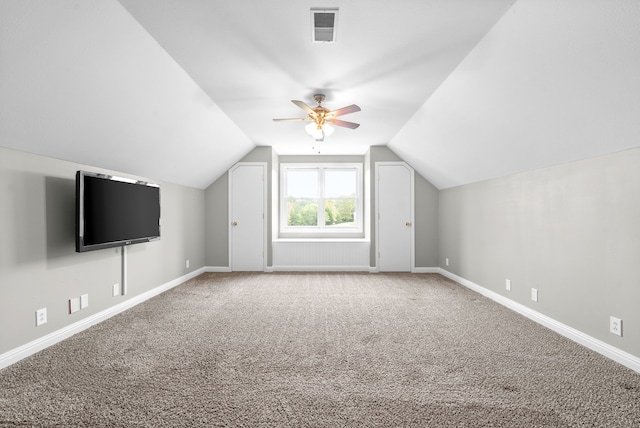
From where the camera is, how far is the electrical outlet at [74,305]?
116 inches

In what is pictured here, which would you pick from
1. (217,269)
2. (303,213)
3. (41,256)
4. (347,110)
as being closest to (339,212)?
(303,213)

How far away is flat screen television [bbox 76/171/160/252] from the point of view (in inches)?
112

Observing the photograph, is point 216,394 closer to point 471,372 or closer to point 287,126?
point 471,372

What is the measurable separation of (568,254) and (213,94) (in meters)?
3.91

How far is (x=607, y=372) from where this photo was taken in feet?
→ 7.40

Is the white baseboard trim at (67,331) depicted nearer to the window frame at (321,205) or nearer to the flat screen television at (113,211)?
the flat screen television at (113,211)

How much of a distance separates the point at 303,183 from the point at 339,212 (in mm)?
994

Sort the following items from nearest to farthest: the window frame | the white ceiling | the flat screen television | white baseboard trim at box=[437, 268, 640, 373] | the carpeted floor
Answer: the carpeted floor → the white ceiling → white baseboard trim at box=[437, 268, 640, 373] → the flat screen television → the window frame

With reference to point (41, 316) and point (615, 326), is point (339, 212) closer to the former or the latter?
point (615, 326)

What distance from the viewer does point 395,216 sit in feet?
19.9

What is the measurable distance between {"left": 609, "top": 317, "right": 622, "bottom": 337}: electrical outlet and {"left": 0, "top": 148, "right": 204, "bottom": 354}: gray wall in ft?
15.0

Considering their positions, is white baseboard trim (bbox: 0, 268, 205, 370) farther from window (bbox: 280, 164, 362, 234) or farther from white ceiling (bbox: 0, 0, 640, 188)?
window (bbox: 280, 164, 362, 234)

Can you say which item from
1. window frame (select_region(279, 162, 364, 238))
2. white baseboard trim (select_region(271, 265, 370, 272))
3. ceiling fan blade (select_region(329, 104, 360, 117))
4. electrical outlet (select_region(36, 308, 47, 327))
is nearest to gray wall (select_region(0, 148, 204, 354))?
electrical outlet (select_region(36, 308, 47, 327))

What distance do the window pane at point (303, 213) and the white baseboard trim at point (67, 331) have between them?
2.99 metres
